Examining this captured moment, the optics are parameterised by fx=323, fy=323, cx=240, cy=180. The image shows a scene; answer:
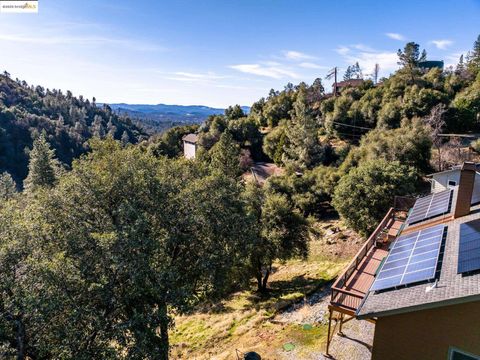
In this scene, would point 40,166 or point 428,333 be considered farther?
point 40,166

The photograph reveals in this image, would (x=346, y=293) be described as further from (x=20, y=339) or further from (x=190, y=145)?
(x=190, y=145)

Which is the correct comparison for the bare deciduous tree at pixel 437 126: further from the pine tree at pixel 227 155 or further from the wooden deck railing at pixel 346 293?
the wooden deck railing at pixel 346 293

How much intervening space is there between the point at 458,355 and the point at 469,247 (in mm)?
3589

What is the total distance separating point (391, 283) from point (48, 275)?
12.3m

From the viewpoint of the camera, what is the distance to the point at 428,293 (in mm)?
10227

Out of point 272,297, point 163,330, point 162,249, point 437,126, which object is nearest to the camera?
point 163,330

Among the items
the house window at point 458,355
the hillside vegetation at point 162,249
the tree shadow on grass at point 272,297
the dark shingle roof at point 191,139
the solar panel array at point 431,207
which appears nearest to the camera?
the house window at point 458,355

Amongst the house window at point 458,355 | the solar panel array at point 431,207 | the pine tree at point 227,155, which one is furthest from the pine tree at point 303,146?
the house window at point 458,355

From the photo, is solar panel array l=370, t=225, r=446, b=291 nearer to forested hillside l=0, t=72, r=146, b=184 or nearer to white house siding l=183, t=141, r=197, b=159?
white house siding l=183, t=141, r=197, b=159

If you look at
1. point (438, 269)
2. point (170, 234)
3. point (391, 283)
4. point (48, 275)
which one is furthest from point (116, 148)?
point (438, 269)

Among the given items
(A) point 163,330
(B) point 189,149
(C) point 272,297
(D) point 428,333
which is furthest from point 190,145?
(D) point 428,333

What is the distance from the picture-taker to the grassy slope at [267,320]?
61.4 feet

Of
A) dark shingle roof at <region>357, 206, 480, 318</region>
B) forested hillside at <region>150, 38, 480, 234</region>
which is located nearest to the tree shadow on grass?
forested hillside at <region>150, 38, 480, 234</region>

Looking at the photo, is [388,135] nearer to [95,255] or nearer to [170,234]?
[170,234]
